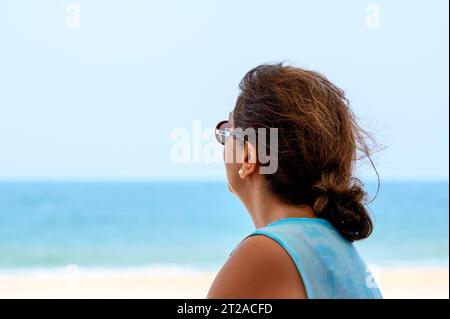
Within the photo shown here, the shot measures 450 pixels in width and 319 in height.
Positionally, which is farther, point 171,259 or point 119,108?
point 119,108

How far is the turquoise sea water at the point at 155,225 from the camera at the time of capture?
9.05 m

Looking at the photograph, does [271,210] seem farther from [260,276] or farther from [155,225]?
[155,225]

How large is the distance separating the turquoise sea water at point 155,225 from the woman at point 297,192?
23.0 feet

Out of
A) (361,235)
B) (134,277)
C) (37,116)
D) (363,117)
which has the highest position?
(37,116)

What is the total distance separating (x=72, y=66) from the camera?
1352 centimetres

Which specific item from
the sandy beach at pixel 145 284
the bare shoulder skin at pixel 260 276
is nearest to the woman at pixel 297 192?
the bare shoulder skin at pixel 260 276

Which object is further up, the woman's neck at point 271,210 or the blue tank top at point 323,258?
the woman's neck at point 271,210

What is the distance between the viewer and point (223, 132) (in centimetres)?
114

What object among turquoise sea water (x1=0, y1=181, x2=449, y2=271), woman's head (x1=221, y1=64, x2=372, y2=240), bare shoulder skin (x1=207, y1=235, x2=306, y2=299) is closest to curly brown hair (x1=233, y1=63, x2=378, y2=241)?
woman's head (x1=221, y1=64, x2=372, y2=240)

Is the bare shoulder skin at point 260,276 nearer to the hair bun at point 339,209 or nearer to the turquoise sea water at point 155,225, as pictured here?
the hair bun at point 339,209
